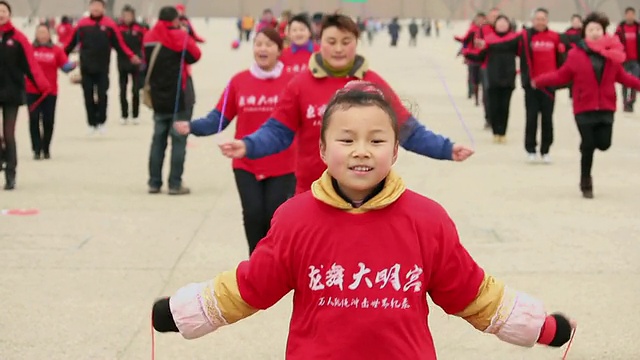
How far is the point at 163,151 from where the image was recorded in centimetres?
1175

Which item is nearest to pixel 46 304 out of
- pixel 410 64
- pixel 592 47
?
pixel 592 47

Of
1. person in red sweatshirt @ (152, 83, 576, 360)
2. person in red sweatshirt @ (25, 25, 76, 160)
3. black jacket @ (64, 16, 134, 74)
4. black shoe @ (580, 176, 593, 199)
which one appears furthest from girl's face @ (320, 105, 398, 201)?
black jacket @ (64, 16, 134, 74)

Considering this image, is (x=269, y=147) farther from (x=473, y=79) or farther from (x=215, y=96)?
(x=215, y=96)

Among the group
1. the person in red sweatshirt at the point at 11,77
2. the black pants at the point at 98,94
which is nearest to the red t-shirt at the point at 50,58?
the black pants at the point at 98,94

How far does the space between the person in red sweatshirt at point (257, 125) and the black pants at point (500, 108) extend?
913 cm

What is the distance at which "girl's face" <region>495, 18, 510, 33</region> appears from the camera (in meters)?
16.0

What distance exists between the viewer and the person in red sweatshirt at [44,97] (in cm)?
1398

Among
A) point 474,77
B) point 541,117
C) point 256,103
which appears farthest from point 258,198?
point 474,77

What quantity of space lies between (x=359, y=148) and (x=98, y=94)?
14.1m

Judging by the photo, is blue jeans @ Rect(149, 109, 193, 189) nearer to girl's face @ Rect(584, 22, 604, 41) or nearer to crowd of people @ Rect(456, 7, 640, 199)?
crowd of people @ Rect(456, 7, 640, 199)

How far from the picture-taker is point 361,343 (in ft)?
10.8

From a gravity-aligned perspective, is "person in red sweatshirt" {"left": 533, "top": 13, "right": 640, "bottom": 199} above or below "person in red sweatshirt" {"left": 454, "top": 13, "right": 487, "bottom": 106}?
→ above

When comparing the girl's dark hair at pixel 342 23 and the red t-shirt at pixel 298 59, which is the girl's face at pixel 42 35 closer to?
the red t-shirt at pixel 298 59

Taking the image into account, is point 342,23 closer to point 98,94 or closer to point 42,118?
point 42,118
